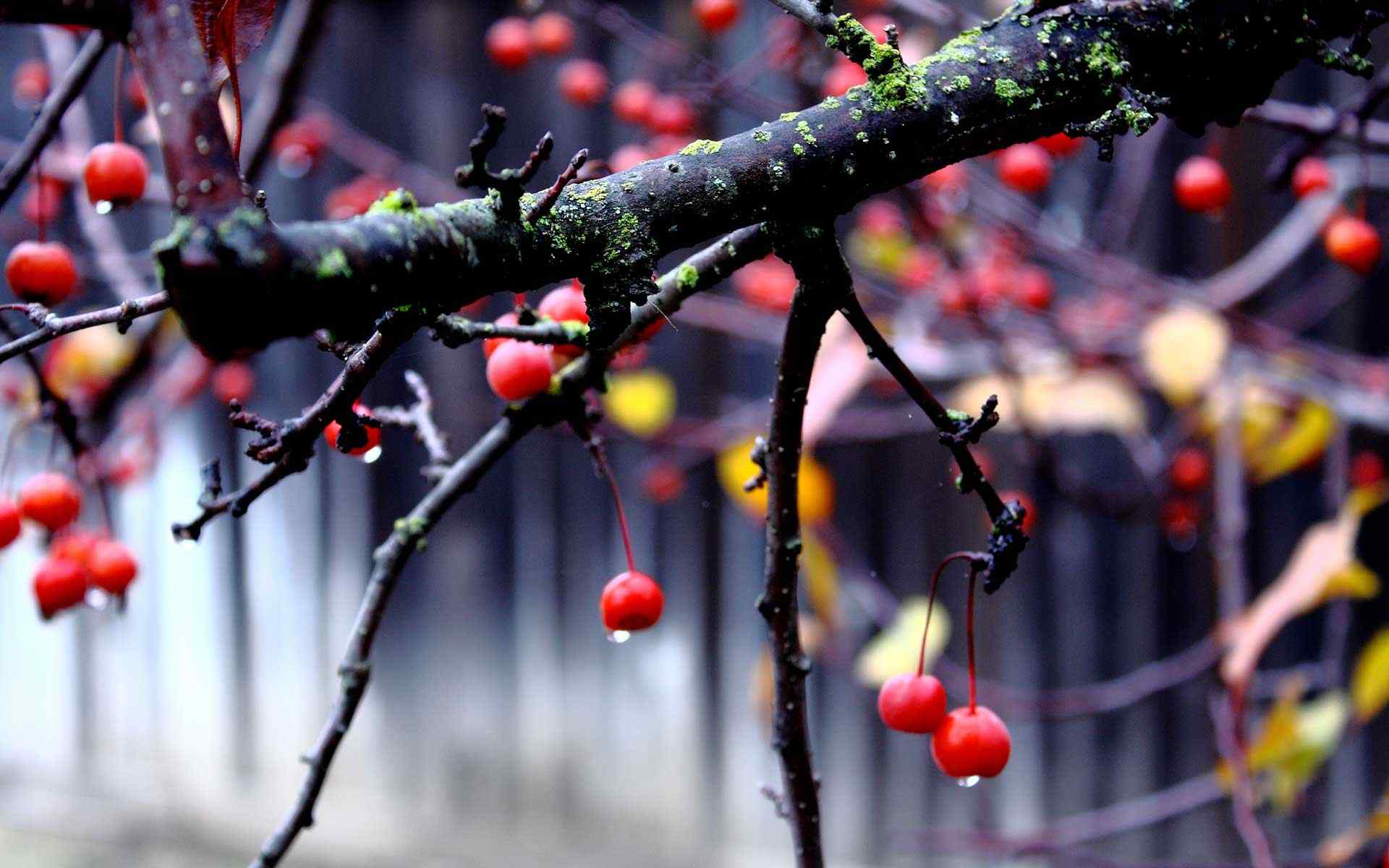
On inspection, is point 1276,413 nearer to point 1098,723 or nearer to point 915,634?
point 915,634

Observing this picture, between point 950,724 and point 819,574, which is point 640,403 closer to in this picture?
point 819,574

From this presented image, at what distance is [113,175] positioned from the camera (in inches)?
25.8

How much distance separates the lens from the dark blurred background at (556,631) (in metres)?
1.75

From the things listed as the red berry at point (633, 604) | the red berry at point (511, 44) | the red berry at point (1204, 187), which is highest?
the red berry at point (511, 44)

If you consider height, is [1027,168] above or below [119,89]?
above

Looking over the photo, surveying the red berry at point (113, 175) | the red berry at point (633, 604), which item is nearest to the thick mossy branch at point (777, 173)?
the red berry at point (633, 604)

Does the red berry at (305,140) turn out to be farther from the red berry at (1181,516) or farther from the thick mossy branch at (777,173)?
the red berry at (1181,516)

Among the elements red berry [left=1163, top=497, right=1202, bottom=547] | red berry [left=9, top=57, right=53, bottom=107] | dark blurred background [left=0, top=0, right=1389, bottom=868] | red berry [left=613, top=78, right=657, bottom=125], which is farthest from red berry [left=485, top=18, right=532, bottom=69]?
red berry [left=1163, top=497, right=1202, bottom=547]

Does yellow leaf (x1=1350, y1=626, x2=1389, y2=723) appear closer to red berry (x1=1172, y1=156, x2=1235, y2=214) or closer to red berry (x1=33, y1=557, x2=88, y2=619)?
red berry (x1=1172, y1=156, x2=1235, y2=214)

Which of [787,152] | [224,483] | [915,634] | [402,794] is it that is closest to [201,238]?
[787,152]

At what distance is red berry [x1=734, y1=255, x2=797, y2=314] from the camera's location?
1.52 metres

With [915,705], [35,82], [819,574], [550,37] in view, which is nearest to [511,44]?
[550,37]

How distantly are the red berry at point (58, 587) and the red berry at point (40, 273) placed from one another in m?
0.21

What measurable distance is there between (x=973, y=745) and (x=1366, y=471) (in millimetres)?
1202
